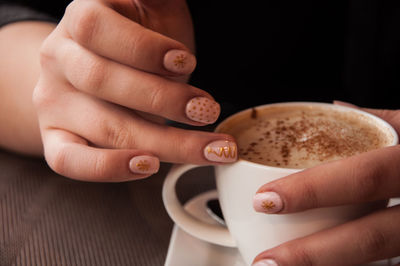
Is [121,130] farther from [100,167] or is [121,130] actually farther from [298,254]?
[298,254]

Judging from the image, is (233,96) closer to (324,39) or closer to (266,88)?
(266,88)

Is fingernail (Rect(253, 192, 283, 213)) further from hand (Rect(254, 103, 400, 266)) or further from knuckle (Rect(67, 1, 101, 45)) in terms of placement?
knuckle (Rect(67, 1, 101, 45))

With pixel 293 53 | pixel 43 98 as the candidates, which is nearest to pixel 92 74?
pixel 43 98

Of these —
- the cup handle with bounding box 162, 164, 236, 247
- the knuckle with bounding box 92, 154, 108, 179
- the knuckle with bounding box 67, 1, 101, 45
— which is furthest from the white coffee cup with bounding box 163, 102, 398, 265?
the knuckle with bounding box 67, 1, 101, 45

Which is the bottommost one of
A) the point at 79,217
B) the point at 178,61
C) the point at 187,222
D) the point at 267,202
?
the point at 79,217

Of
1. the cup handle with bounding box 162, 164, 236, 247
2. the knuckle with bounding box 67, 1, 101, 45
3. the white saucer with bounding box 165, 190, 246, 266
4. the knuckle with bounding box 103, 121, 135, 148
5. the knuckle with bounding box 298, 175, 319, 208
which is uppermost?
the knuckle with bounding box 67, 1, 101, 45

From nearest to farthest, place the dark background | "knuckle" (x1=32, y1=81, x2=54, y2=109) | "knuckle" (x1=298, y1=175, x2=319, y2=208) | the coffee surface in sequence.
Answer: "knuckle" (x1=298, y1=175, x2=319, y2=208) < the coffee surface < "knuckle" (x1=32, y1=81, x2=54, y2=109) < the dark background

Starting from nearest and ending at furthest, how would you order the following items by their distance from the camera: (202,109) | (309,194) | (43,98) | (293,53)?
(309,194) < (202,109) < (43,98) < (293,53)

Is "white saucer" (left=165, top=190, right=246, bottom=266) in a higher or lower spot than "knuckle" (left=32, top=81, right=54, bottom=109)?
lower
